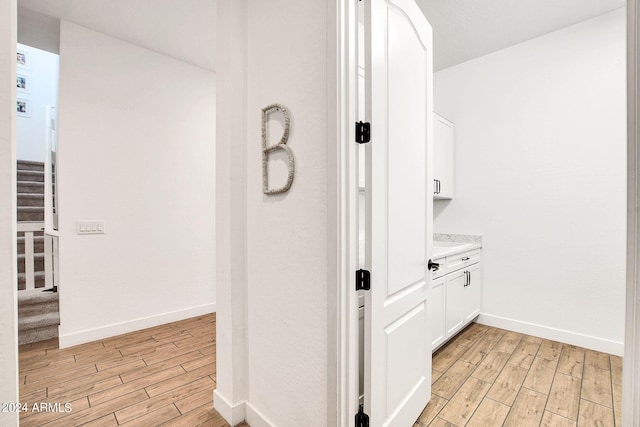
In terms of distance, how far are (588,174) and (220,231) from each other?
3.21m

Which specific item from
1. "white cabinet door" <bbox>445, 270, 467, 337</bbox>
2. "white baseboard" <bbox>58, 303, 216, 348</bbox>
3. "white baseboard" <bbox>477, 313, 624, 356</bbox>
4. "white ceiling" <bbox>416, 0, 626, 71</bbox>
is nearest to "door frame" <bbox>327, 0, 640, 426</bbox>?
"white cabinet door" <bbox>445, 270, 467, 337</bbox>

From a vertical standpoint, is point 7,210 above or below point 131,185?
below

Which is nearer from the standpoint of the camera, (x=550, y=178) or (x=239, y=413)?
(x=239, y=413)

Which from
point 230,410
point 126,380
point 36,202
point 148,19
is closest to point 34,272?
point 36,202

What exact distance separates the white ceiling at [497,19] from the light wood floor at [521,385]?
9.74ft

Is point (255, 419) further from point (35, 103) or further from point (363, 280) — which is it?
point (35, 103)

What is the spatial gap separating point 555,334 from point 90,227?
4580 mm

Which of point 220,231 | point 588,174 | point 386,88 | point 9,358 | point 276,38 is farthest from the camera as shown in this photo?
point 588,174

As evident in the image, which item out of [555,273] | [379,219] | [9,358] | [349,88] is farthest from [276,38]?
[555,273]

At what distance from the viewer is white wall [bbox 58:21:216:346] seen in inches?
A: 105

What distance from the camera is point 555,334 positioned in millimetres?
2756

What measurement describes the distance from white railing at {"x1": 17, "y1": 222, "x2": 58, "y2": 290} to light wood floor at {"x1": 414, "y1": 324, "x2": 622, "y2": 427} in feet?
13.1

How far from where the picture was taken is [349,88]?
1.20 m

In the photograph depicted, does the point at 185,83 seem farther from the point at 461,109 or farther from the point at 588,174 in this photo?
the point at 588,174
